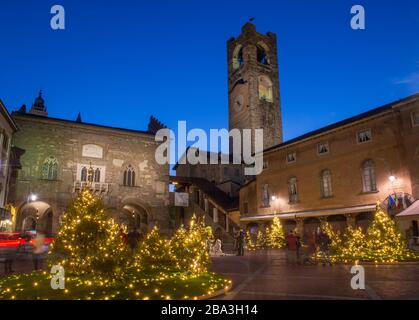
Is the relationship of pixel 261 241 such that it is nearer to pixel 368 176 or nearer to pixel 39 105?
pixel 368 176

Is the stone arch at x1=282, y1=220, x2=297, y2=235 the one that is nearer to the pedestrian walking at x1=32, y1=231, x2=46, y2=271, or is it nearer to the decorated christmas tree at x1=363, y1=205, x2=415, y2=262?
the decorated christmas tree at x1=363, y1=205, x2=415, y2=262

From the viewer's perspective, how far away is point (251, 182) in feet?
118

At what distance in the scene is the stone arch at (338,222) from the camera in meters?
26.4

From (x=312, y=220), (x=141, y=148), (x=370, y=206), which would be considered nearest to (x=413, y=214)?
(x=370, y=206)

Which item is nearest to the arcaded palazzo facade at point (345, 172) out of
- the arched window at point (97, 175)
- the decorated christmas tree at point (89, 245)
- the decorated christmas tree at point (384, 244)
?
the decorated christmas tree at point (384, 244)

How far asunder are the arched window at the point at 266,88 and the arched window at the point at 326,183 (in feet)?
103

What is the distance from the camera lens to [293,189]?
101 ft

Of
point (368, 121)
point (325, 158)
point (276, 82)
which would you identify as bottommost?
point (325, 158)

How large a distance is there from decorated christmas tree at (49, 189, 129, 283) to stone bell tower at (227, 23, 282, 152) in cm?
4399

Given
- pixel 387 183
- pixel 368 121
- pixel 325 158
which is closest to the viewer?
pixel 387 183

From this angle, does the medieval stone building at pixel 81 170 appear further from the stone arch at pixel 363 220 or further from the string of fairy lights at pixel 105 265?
the stone arch at pixel 363 220

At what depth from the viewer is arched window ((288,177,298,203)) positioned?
100 ft
